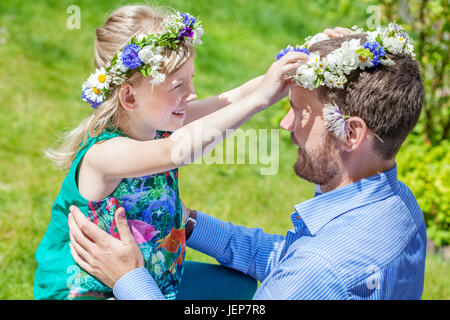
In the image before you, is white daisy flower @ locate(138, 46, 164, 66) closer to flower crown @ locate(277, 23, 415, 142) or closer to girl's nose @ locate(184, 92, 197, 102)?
girl's nose @ locate(184, 92, 197, 102)

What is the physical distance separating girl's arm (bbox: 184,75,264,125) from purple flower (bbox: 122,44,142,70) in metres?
0.72

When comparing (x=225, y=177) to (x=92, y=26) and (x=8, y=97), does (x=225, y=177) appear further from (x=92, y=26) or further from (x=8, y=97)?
(x=92, y=26)

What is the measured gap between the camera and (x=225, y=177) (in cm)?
608

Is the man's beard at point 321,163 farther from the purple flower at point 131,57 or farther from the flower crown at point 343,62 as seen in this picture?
the purple flower at point 131,57

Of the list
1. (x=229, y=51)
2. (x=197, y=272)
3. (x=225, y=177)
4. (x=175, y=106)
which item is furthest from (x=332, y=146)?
(x=229, y=51)

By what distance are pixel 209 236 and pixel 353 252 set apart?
1.21 metres

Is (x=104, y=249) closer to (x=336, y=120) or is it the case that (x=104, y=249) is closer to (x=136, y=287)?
(x=136, y=287)

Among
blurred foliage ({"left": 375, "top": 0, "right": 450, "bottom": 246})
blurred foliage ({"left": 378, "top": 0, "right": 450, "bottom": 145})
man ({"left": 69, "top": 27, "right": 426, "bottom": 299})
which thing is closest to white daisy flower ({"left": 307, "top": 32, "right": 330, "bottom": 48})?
man ({"left": 69, "top": 27, "right": 426, "bottom": 299})

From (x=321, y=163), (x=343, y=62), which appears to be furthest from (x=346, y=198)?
(x=343, y=62)

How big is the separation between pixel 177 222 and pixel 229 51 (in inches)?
241

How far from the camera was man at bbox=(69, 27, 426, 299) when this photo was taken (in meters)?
2.29

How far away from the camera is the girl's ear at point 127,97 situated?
Answer: 9.47 ft

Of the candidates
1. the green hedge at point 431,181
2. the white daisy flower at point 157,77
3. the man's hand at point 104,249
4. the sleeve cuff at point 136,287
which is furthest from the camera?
the green hedge at point 431,181

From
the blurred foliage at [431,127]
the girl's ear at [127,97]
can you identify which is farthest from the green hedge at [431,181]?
the girl's ear at [127,97]
